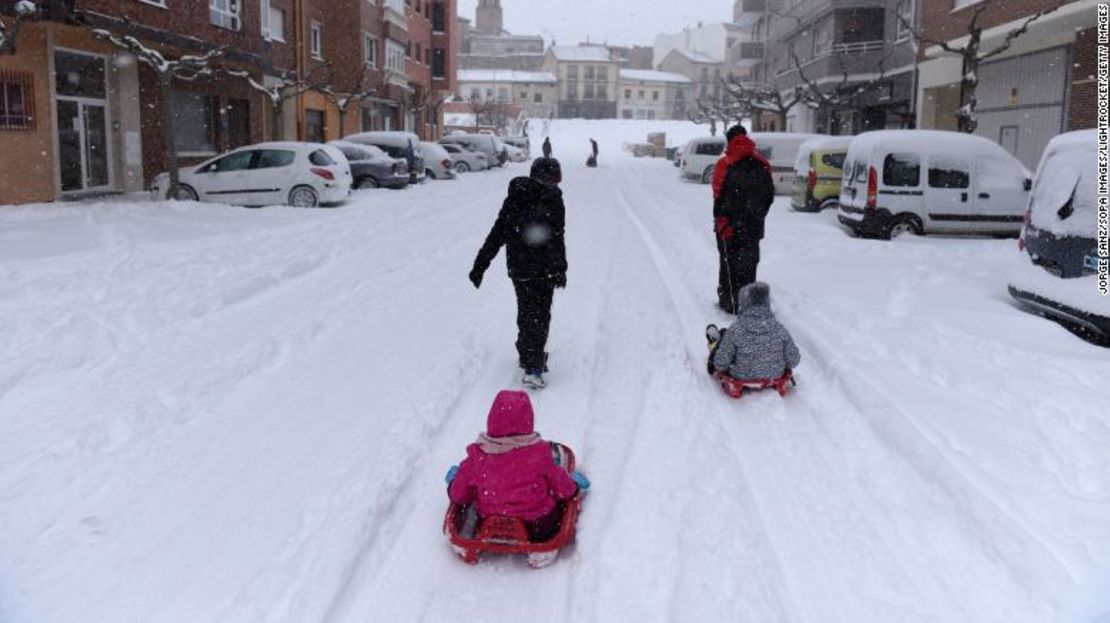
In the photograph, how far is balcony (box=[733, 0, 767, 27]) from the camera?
57094 millimetres

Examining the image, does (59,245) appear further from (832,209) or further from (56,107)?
(832,209)

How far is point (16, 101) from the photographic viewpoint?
17.4 metres

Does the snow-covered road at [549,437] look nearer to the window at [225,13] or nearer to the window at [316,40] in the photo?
the window at [225,13]

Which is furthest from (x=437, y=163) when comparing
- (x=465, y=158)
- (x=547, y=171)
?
(x=547, y=171)

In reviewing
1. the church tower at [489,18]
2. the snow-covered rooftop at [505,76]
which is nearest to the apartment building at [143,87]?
the snow-covered rooftop at [505,76]

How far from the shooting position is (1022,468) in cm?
472

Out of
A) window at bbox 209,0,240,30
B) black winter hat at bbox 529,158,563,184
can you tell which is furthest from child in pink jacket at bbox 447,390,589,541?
window at bbox 209,0,240,30

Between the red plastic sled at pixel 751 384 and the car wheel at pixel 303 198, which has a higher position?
the car wheel at pixel 303 198

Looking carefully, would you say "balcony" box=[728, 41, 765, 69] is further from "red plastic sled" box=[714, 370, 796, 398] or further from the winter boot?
the winter boot

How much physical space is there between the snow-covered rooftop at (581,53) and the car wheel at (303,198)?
340ft

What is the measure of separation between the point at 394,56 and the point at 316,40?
8.36 m

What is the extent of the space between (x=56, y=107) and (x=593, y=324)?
15.3 metres

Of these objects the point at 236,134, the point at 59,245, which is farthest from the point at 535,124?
the point at 59,245

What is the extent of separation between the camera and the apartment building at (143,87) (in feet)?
57.8
